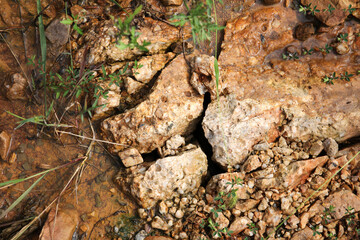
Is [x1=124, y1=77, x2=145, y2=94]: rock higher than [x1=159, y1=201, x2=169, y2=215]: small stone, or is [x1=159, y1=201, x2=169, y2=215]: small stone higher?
[x1=124, y1=77, x2=145, y2=94]: rock

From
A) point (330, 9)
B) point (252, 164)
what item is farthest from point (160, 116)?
point (330, 9)

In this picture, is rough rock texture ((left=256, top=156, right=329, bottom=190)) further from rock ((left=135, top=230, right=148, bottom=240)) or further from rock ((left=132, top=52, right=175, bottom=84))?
rock ((left=132, top=52, right=175, bottom=84))

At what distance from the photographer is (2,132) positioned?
2934 mm

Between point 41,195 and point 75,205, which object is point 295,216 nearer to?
point 75,205

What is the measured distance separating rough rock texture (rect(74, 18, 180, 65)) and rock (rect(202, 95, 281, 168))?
96cm

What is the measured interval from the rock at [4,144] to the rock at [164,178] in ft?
4.25

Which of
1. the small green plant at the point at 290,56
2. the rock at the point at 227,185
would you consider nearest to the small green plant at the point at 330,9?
the small green plant at the point at 290,56

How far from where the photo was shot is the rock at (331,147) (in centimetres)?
269

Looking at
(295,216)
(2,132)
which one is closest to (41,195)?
(2,132)

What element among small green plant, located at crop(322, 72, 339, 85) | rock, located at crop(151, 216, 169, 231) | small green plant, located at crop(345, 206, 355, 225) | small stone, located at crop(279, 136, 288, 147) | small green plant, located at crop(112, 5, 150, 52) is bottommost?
small green plant, located at crop(345, 206, 355, 225)

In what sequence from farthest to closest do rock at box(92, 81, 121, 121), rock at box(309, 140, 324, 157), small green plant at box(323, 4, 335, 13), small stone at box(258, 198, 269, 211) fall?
small green plant at box(323, 4, 335, 13) < rock at box(92, 81, 121, 121) < rock at box(309, 140, 324, 157) < small stone at box(258, 198, 269, 211)

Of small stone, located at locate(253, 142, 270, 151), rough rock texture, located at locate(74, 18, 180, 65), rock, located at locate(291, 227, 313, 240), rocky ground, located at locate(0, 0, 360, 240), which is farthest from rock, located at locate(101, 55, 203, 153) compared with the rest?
rock, located at locate(291, 227, 313, 240)

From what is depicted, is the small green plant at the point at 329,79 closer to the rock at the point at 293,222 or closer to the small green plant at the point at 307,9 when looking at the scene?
the small green plant at the point at 307,9

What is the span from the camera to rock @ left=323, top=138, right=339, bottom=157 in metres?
2.69
